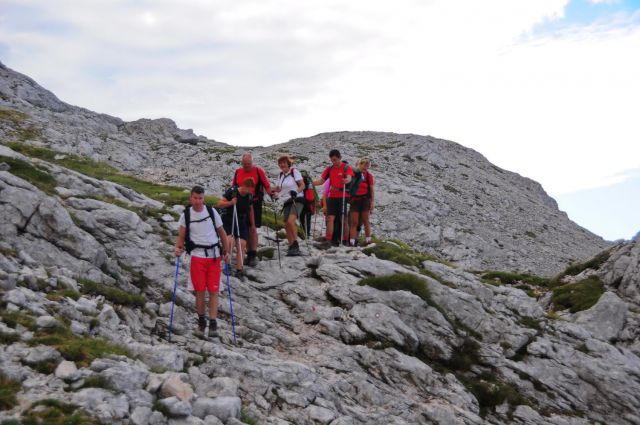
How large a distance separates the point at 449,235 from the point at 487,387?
1085 inches

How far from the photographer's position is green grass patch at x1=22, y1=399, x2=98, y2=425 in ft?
20.1

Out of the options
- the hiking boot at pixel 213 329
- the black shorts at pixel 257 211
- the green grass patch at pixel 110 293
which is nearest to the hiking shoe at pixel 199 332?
the hiking boot at pixel 213 329

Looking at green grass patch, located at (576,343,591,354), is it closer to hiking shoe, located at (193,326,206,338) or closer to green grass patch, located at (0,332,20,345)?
hiking shoe, located at (193,326,206,338)

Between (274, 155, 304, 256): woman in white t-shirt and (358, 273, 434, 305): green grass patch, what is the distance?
307 centimetres

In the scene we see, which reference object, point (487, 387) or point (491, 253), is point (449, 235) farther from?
point (487, 387)

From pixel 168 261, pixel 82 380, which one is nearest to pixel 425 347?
pixel 168 261

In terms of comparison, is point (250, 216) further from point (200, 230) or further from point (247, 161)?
point (200, 230)

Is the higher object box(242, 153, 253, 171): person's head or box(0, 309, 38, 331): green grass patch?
box(242, 153, 253, 171): person's head

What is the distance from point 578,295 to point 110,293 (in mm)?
18603

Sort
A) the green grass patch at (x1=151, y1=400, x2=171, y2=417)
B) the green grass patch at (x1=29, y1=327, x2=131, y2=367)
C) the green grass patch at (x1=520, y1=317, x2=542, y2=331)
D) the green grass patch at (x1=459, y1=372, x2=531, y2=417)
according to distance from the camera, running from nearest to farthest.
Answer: the green grass patch at (x1=151, y1=400, x2=171, y2=417)
the green grass patch at (x1=29, y1=327, x2=131, y2=367)
the green grass patch at (x1=459, y1=372, x2=531, y2=417)
the green grass patch at (x1=520, y1=317, x2=542, y2=331)

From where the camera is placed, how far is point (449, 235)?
4038 cm

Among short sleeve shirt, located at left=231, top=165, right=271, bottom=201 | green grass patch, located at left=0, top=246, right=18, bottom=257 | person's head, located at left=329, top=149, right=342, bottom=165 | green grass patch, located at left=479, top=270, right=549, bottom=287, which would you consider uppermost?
person's head, located at left=329, top=149, right=342, bottom=165

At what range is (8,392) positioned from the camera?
6.43 m

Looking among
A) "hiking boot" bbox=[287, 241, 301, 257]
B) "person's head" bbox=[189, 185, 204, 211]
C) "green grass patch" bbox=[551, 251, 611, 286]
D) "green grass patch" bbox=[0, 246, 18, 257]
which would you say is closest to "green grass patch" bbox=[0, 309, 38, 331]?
"green grass patch" bbox=[0, 246, 18, 257]
